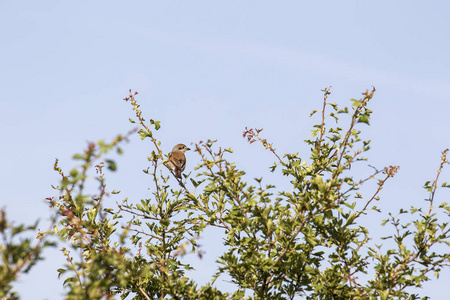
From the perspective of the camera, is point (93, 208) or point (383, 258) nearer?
point (383, 258)

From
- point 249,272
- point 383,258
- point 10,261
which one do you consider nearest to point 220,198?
point 249,272

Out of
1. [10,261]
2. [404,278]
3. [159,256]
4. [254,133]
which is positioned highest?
[254,133]

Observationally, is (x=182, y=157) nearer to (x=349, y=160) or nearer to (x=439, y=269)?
(x=349, y=160)

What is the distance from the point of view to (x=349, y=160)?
8.06 metres

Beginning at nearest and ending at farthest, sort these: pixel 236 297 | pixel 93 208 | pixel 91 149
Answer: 1. pixel 91 149
2. pixel 236 297
3. pixel 93 208

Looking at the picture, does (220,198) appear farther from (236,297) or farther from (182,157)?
(182,157)

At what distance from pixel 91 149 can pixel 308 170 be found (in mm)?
4833

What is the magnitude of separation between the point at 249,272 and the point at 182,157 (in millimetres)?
7294

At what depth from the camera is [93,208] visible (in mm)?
8883

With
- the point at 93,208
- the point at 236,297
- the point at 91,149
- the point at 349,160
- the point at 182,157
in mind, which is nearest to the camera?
the point at 91,149

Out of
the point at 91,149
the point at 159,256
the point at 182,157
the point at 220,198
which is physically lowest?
the point at 91,149

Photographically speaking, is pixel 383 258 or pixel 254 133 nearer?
pixel 383 258

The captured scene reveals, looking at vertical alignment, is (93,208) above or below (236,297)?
above

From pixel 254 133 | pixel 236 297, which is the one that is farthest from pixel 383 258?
pixel 254 133
